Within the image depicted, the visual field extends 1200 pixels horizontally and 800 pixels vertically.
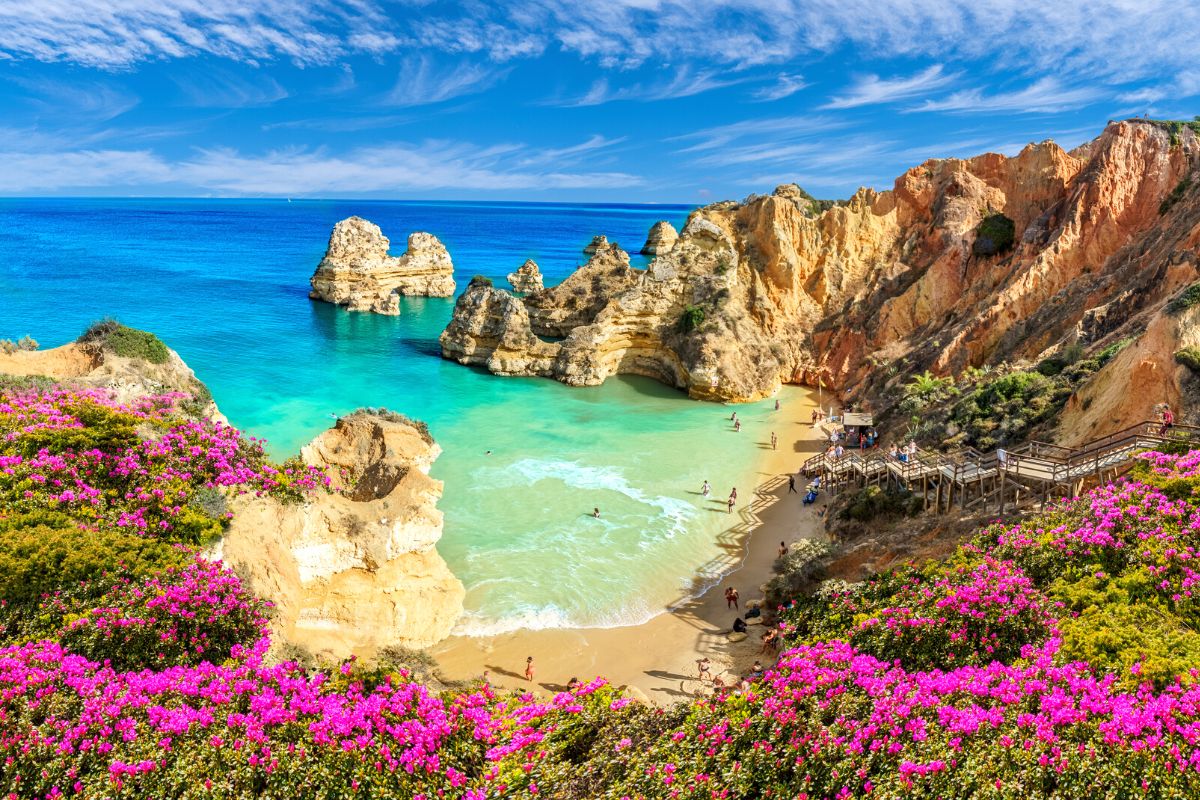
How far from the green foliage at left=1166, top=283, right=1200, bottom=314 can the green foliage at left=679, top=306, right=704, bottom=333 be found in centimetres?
2389

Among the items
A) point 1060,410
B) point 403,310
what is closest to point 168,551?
point 1060,410

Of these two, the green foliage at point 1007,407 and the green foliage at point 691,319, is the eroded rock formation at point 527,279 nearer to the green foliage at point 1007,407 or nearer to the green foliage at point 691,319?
the green foliage at point 691,319

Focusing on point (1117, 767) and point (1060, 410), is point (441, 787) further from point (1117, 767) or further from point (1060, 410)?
point (1060, 410)

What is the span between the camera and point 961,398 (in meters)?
27.2

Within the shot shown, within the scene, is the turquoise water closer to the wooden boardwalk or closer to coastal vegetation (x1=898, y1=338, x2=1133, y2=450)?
the wooden boardwalk

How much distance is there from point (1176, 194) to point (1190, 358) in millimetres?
21932

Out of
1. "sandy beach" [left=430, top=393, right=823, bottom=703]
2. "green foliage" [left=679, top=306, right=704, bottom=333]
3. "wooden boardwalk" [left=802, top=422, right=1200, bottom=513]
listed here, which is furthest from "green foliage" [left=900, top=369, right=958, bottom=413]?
"green foliage" [left=679, top=306, right=704, bottom=333]

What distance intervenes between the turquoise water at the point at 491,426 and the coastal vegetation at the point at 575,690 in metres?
6.90

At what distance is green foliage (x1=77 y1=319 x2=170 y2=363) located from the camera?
2416 centimetres

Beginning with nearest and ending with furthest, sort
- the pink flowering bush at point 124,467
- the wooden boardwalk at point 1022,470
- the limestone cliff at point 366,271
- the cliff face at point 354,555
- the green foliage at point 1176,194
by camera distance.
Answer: the pink flowering bush at point 124,467, the cliff face at point 354,555, the wooden boardwalk at point 1022,470, the green foliage at point 1176,194, the limestone cliff at point 366,271

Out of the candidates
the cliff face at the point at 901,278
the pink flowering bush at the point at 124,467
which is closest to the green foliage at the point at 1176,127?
the cliff face at the point at 901,278

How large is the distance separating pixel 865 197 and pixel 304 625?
4581cm

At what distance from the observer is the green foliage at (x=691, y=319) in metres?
42.2

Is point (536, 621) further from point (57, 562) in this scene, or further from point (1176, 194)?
point (1176, 194)
